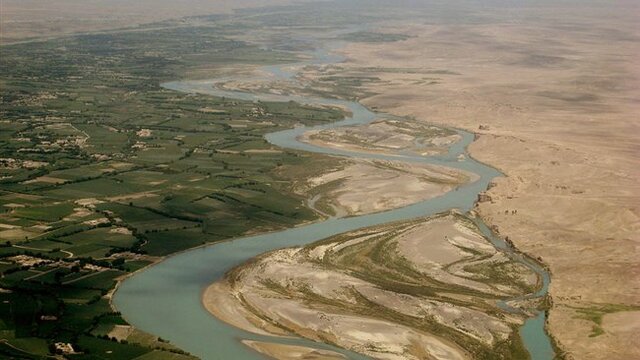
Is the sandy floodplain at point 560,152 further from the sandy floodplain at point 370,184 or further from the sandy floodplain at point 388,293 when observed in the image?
the sandy floodplain at point 370,184

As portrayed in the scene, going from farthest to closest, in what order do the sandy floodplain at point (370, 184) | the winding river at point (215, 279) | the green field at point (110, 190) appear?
1. the sandy floodplain at point (370, 184)
2. the green field at point (110, 190)
3. the winding river at point (215, 279)

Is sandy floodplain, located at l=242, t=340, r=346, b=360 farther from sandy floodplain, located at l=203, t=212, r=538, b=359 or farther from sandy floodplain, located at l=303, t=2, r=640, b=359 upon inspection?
sandy floodplain, located at l=303, t=2, r=640, b=359

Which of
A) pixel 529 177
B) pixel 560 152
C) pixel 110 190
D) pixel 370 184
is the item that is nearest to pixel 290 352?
pixel 110 190

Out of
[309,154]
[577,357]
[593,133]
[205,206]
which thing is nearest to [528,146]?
[593,133]

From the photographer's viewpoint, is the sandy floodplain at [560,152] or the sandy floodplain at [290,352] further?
the sandy floodplain at [560,152]

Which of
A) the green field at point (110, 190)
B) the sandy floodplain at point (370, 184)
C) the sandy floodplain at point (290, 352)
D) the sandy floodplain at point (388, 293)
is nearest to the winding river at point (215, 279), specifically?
the sandy floodplain at point (290, 352)

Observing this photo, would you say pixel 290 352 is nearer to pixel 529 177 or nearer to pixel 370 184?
pixel 370 184

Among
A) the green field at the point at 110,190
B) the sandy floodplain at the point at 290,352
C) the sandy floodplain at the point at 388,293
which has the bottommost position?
the sandy floodplain at the point at 290,352

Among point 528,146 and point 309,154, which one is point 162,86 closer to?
point 309,154
